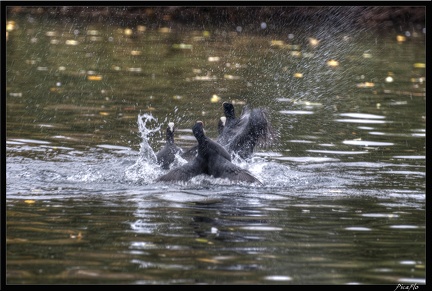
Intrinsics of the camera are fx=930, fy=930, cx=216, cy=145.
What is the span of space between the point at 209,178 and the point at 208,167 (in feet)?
0.43

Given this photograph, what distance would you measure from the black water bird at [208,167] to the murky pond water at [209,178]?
12 centimetres

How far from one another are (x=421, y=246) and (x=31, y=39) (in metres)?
17.4

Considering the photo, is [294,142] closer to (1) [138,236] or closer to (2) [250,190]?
(2) [250,190]

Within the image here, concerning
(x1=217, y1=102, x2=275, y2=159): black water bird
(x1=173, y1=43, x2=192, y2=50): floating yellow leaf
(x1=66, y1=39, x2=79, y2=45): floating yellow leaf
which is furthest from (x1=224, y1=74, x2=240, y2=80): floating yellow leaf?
(x1=217, y1=102, x2=275, y2=159): black water bird

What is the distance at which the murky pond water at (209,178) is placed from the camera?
7844 mm

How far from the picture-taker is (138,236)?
8547 mm

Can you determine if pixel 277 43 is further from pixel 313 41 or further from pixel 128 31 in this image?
pixel 128 31

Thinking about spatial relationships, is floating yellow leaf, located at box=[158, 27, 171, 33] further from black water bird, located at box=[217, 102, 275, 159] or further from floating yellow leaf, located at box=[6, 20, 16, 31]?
black water bird, located at box=[217, 102, 275, 159]

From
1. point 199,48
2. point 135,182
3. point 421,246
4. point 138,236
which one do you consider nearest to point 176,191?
point 135,182

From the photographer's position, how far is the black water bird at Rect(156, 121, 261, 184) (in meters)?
11.0

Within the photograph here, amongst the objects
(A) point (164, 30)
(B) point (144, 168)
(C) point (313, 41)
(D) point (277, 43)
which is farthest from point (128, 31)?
(B) point (144, 168)

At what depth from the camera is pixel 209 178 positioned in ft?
36.5

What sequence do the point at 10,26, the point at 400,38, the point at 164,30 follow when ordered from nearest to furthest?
the point at 400,38
the point at 10,26
the point at 164,30

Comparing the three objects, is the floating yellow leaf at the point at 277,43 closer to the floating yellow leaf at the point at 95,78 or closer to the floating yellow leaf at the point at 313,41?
the floating yellow leaf at the point at 313,41
